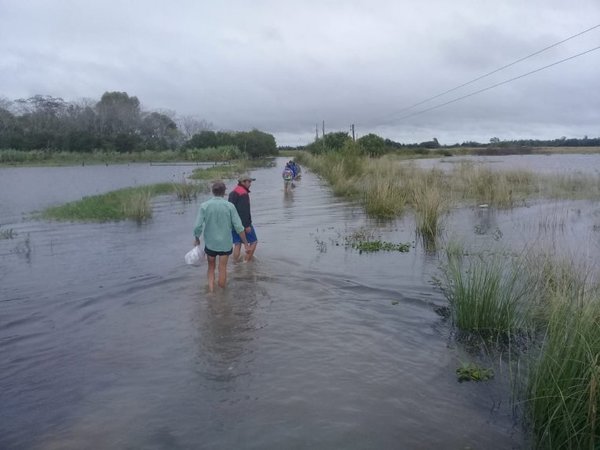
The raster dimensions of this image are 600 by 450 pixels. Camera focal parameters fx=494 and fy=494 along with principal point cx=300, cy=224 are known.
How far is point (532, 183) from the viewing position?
24.1 meters

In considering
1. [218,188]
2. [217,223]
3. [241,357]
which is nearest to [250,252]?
[217,223]

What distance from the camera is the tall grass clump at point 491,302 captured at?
6.18m

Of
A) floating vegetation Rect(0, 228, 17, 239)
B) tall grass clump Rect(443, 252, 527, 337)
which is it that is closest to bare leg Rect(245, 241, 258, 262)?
tall grass clump Rect(443, 252, 527, 337)

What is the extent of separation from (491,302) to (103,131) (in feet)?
386

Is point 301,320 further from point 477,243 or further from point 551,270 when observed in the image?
point 477,243

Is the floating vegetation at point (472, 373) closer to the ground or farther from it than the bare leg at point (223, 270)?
closer to the ground

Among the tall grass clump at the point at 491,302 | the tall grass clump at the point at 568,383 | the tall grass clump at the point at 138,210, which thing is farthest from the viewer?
the tall grass clump at the point at 138,210

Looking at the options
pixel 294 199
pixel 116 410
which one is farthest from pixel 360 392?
pixel 294 199

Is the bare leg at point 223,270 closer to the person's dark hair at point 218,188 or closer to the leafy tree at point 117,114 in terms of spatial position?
the person's dark hair at point 218,188

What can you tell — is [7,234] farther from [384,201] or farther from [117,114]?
[117,114]

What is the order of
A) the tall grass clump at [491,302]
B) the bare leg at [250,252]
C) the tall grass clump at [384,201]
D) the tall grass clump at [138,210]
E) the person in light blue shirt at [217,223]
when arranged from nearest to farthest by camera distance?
the tall grass clump at [491,302] → the person in light blue shirt at [217,223] → the bare leg at [250,252] → the tall grass clump at [384,201] → the tall grass clump at [138,210]

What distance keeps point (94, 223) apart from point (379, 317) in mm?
13513

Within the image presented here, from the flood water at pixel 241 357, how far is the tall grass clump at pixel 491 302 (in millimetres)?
429

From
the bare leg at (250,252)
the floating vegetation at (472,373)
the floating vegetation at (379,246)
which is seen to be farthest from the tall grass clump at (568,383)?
the bare leg at (250,252)
